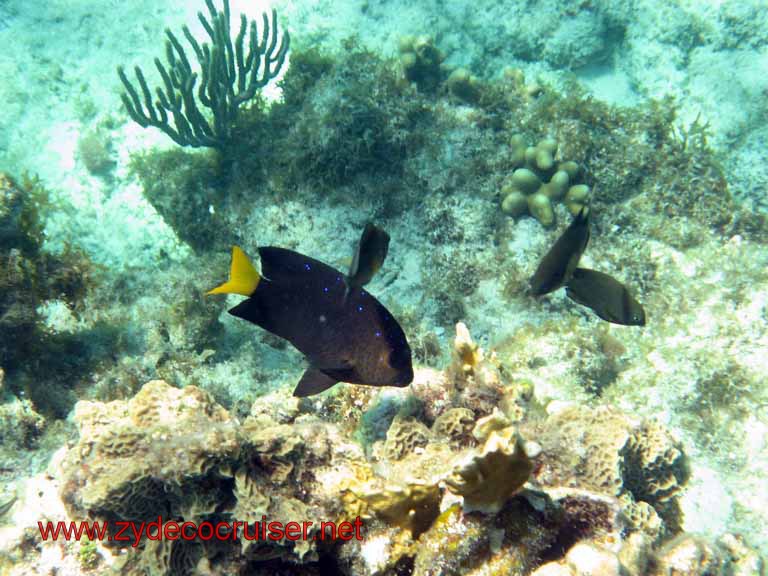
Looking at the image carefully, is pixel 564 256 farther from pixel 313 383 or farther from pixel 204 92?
pixel 204 92

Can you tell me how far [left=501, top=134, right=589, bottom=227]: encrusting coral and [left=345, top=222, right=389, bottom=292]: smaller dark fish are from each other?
3354 mm

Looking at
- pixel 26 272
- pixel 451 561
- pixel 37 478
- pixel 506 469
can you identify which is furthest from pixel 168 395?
pixel 26 272

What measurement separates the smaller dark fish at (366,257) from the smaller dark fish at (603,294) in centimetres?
149

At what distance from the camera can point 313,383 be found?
2186mm

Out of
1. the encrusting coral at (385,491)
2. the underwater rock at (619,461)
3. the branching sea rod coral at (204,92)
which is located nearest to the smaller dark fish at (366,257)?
the encrusting coral at (385,491)

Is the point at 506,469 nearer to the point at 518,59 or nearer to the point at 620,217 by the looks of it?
the point at 620,217

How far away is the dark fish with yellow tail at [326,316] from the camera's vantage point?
2016mm

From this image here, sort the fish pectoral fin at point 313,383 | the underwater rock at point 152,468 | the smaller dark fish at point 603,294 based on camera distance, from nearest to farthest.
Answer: the underwater rock at point 152,468
the fish pectoral fin at point 313,383
the smaller dark fish at point 603,294

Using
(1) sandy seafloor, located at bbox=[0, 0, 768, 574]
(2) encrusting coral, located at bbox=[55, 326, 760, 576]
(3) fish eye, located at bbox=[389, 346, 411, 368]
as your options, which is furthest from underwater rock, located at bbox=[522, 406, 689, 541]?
(3) fish eye, located at bbox=[389, 346, 411, 368]

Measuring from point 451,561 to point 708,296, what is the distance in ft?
12.6

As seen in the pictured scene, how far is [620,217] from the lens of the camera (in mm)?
5094

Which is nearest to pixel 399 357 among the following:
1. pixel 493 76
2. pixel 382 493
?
pixel 382 493

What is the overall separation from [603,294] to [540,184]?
2602 millimetres

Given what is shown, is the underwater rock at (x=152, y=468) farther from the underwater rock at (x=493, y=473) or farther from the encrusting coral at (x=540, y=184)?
the encrusting coral at (x=540, y=184)
